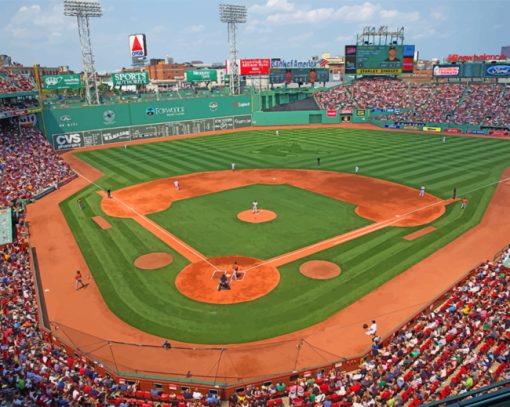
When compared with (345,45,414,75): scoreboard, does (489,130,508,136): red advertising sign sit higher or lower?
lower

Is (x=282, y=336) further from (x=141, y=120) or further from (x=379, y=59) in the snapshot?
(x=379, y=59)

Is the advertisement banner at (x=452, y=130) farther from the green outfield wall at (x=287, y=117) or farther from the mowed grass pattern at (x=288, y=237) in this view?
the green outfield wall at (x=287, y=117)

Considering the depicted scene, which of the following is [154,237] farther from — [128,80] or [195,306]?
[128,80]

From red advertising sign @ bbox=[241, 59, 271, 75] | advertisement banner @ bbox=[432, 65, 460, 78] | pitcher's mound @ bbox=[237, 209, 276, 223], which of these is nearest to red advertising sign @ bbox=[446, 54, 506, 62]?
advertisement banner @ bbox=[432, 65, 460, 78]

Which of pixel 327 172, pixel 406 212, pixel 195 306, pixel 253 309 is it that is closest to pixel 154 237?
pixel 195 306

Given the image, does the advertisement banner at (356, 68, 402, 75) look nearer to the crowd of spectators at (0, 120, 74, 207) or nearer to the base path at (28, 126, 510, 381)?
the base path at (28, 126, 510, 381)

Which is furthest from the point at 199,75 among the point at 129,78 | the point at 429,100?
the point at 429,100
